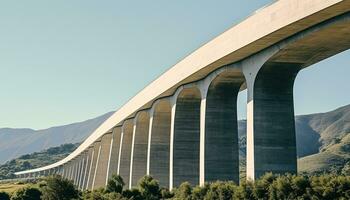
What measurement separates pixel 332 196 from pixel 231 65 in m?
15.6

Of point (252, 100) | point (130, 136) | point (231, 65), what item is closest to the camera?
point (252, 100)

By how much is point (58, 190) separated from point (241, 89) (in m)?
21.0

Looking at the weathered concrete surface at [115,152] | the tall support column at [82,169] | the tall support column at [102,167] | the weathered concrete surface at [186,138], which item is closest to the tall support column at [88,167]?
the tall support column at [82,169]

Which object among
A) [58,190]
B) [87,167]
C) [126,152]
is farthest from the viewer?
[87,167]

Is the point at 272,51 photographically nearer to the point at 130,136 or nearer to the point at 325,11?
the point at 325,11

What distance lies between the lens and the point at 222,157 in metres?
44.6

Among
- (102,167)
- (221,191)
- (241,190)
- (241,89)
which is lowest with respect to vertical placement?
(221,191)

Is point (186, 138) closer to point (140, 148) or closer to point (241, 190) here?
point (140, 148)

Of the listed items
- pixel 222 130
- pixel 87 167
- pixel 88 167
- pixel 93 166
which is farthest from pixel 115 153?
pixel 222 130

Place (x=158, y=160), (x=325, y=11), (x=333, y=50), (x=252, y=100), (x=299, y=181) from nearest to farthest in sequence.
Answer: (x=325, y=11), (x=299, y=181), (x=333, y=50), (x=252, y=100), (x=158, y=160)

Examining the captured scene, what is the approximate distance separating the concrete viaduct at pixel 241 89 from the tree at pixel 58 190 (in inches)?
415

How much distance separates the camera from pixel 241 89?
49.3 m

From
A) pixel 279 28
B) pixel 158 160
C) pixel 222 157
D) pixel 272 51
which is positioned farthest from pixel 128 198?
pixel 279 28

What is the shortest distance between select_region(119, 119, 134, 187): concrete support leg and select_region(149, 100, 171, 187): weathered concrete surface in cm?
1621
